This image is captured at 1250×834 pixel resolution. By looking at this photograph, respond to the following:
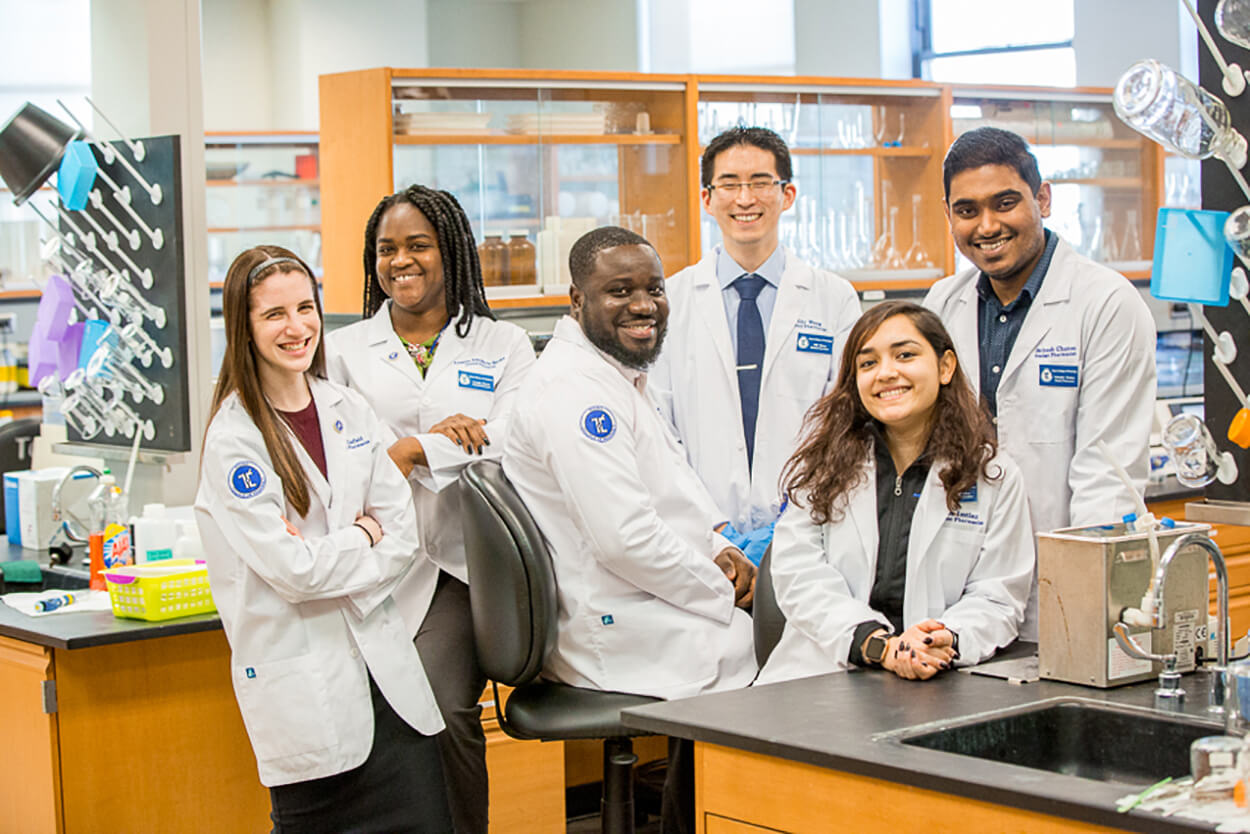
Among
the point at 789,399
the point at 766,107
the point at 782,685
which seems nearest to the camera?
the point at 782,685

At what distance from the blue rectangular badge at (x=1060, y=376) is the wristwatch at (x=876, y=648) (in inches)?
25.1

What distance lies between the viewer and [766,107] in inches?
218

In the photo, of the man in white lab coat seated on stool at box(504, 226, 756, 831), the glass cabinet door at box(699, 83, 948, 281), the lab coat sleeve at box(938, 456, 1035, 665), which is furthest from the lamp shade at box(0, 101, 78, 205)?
the glass cabinet door at box(699, 83, 948, 281)

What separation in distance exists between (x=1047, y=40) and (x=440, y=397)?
574 centimetres

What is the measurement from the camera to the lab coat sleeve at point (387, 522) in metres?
2.44

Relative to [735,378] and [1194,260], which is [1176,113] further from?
[735,378]

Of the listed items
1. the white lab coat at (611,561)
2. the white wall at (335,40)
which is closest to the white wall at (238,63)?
the white wall at (335,40)

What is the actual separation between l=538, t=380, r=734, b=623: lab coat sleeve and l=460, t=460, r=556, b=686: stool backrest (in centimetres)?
11

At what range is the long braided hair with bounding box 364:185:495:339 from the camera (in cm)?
294

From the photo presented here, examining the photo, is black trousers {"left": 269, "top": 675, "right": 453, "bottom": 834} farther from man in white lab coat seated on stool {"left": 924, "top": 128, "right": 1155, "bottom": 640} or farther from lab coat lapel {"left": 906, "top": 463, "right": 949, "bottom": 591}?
man in white lab coat seated on stool {"left": 924, "top": 128, "right": 1155, "bottom": 640}

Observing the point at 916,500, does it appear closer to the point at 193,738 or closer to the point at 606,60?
the point at 193,738

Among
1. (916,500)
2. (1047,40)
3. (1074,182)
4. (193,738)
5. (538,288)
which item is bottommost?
(193,738)

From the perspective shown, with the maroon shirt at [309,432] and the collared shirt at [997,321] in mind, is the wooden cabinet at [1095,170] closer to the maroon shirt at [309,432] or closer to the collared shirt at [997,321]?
the collared shirt at [997,321]

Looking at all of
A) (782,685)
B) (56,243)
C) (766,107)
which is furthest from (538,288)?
(782,685)
